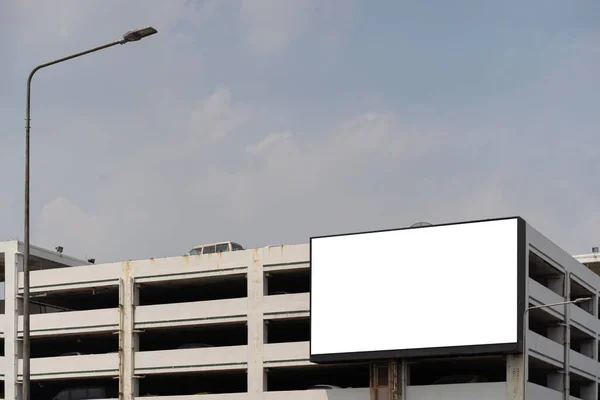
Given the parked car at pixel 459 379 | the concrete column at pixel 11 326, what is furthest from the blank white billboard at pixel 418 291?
the concrete column at pixel 11 326

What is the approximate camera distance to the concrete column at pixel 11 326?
67.2 m

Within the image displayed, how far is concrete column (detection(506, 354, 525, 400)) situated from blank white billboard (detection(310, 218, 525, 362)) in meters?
1.25

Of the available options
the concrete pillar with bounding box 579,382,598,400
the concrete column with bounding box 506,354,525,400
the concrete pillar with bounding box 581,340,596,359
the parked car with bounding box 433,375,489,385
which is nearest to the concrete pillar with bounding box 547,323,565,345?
the parked car with bounding box 433,375,489,385

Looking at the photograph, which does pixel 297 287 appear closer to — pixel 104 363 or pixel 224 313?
pixel 224 313

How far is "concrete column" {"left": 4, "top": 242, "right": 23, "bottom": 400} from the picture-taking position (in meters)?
67.2

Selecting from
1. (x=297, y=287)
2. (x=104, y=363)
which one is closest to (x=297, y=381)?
(x=297, y=287)

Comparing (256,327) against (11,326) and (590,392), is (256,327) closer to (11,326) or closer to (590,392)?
(11,326)

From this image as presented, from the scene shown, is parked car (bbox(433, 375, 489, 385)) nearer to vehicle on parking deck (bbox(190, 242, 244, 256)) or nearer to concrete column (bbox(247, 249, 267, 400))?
concrete column (bbox(247, 249, 267, 400))

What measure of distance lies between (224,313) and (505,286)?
17.5 metres

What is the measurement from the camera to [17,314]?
67.6 meters

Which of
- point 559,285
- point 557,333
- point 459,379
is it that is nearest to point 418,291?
point 459,379

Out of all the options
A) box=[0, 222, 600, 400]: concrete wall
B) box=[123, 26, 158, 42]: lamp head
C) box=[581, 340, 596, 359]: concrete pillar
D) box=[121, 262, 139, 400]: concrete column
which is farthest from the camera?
box=[581, 340, 596, 359]: concrete pillar

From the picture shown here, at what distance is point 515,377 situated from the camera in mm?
54562

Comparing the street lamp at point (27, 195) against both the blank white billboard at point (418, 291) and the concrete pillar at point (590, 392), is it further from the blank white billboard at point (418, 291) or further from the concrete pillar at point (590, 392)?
the concrete pillar at point (590, 392)
